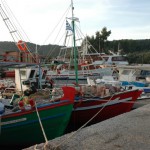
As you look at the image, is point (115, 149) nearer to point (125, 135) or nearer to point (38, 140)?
point (125, 135)

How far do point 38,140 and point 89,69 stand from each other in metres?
17.3

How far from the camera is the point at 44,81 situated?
53.6 ft

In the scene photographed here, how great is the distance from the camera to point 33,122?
868 centimetres

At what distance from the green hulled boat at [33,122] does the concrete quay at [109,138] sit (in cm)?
254

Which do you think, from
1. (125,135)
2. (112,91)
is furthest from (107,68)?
(125,135)

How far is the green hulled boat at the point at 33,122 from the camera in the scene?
27.8 feet

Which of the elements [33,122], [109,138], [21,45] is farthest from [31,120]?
[21,45]

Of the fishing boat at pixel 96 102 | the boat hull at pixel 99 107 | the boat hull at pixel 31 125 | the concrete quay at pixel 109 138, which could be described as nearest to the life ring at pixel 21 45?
the fishing boat at pixel 96 102

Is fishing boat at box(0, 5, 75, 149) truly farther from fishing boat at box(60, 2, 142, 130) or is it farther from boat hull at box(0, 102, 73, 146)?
fishing boat at box(60, 2, 142, 130)

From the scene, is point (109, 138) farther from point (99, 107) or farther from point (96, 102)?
point (99, 107)

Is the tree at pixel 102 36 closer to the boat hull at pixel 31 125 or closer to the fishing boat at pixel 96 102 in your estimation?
the fishing boat at pixel 96 102

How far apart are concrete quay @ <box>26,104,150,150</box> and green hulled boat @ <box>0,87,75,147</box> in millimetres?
2540

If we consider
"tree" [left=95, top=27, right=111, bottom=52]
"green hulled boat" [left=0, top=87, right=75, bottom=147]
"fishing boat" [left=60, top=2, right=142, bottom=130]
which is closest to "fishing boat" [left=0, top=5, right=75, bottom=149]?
"green hulled boat" [left=0, top=87, right=75, bottom=147]

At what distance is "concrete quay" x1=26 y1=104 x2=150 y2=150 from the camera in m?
4.73
